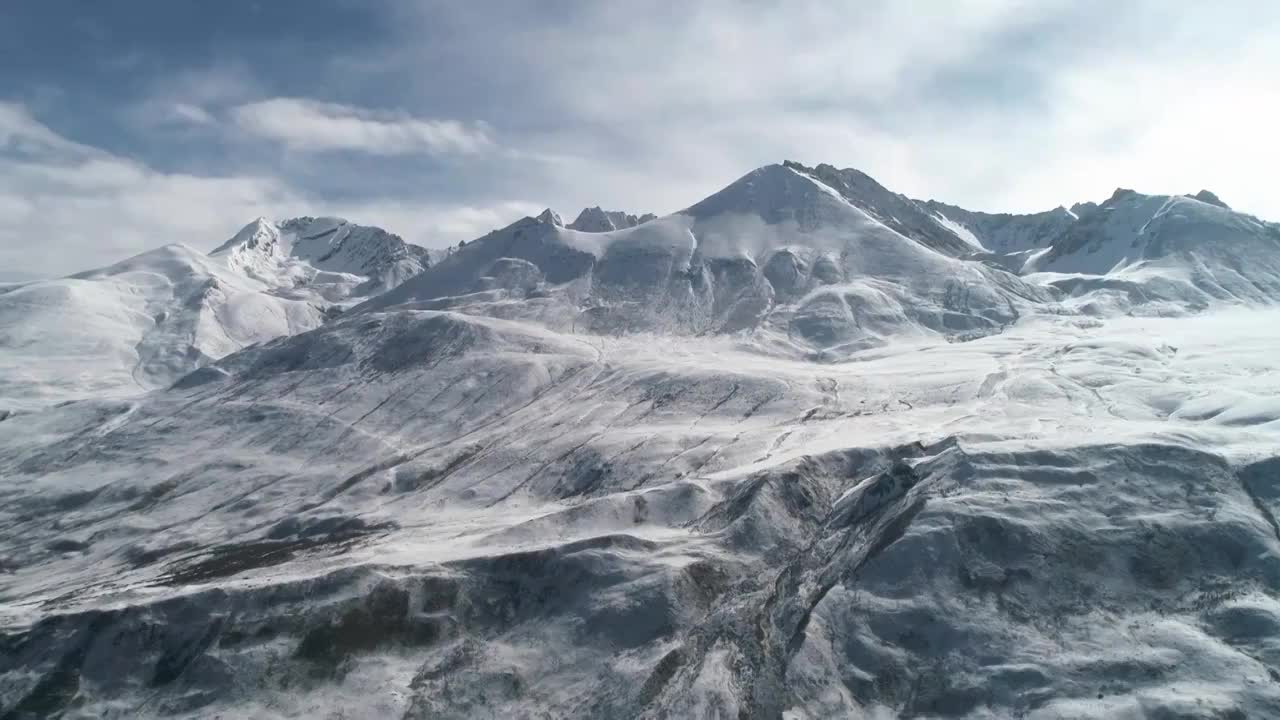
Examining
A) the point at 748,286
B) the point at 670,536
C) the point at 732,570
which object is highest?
the point at 748,286

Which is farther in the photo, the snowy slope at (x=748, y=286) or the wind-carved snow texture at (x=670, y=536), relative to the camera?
the snowy slope at (x=748, y=286)

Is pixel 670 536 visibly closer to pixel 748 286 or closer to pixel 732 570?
pixel 732 570

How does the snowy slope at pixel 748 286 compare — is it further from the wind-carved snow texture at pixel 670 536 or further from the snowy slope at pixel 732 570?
the snowy slope at pixel 732 570

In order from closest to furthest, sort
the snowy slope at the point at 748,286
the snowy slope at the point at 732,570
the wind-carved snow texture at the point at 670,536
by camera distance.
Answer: the snowy slope at the point at 732,570
the wind-carved snow texture at the point at 670,536
the snowy slope at the point at 748,286

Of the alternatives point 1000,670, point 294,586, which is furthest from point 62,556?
point 1000,670

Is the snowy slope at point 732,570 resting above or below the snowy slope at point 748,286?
below

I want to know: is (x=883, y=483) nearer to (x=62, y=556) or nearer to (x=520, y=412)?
(x=520, y=412)

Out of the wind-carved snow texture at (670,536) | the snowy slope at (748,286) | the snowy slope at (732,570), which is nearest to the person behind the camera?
the snowy slope at (732,570)

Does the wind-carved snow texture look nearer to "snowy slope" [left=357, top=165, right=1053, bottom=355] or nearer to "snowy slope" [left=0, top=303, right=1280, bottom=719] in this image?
"snowy slope" [left=0, top=303, right=1280, bottom=719]

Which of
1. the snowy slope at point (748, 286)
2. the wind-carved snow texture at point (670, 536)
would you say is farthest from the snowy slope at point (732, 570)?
the snowy slope at point (748, 286)

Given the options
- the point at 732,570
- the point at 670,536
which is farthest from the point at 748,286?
the point at 732,570
